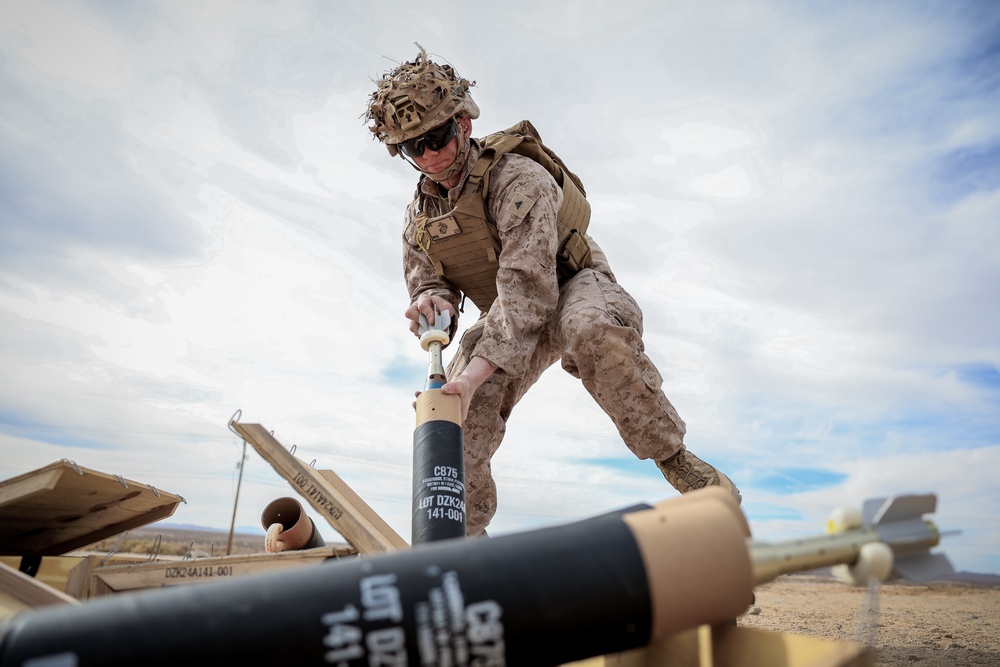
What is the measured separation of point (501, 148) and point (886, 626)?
12.9ft

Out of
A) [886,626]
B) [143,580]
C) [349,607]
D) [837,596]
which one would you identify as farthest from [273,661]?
[837,596]

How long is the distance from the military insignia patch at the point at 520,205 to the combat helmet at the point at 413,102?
0.63 m

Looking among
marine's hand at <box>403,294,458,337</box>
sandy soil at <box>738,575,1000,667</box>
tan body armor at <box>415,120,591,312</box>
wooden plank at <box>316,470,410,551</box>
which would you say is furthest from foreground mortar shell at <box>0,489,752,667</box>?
tan body armor at <box>415,120,591,312</box>

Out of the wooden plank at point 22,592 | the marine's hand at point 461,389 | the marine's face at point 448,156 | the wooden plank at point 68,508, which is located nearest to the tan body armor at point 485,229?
the marine's face at point 448,156

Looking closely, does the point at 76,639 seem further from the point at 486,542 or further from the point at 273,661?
the point at 486,542

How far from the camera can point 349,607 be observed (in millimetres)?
922

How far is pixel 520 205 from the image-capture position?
359 cm

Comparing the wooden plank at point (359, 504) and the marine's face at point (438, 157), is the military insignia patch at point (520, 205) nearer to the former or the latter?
the marine's face at point (438, 157)

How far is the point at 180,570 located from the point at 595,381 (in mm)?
2215

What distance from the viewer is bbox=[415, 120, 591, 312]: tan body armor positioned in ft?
12.6

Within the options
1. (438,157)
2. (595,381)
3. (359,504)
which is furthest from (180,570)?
(438,157)

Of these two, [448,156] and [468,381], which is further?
[448,156]

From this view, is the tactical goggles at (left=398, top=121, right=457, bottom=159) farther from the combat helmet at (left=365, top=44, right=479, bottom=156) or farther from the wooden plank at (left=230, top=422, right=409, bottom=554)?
→ the wooden plank at (left=230, top=422, right=409, bottom=554)

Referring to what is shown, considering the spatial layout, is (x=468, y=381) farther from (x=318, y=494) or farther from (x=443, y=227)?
(x=443, y=227)
